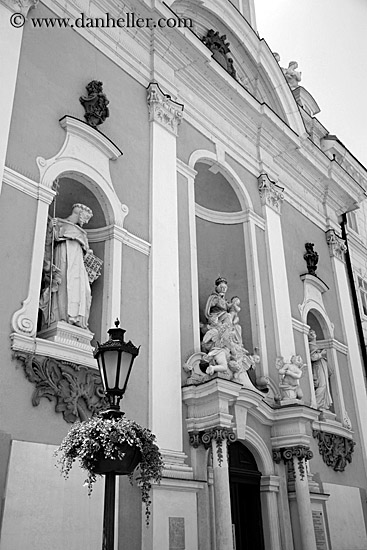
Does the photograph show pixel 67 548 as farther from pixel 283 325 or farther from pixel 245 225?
pixel 245 225

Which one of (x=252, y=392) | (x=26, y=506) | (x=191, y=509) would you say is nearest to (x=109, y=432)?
(x=26, y=506)

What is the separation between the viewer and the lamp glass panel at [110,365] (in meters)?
4.72

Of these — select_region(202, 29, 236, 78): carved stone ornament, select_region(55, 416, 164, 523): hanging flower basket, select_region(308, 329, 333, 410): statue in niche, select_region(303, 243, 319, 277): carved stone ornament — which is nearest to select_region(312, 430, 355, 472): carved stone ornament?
select_region(308, 329, 333, 410): statue in niche

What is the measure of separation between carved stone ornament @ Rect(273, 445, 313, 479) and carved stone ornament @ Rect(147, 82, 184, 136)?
17.8ft

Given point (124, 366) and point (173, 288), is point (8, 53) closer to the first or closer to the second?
point (173, 288)

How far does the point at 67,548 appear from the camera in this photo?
6129mm

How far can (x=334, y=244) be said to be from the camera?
48.2 ft

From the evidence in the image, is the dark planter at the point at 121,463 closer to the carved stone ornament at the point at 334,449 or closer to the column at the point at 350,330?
the carved stone ornament at the point at 334,449

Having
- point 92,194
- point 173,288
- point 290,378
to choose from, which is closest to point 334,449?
point 290,378

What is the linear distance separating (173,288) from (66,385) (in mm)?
2645

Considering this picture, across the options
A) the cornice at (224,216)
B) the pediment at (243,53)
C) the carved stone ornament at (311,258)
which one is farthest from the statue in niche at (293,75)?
the cornice at (224,216)

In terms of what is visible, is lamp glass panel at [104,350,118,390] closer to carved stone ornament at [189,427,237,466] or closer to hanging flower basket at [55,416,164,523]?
hanging flower basket at [55,416,164,523]

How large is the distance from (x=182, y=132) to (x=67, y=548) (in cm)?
704

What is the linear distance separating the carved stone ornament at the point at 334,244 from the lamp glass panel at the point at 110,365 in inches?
423
